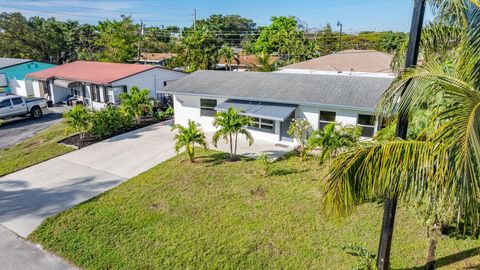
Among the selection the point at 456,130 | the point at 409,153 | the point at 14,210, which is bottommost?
the point at 14,210

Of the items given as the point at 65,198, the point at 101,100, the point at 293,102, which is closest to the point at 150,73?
the point at 101,100

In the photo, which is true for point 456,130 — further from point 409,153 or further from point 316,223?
point 316,223

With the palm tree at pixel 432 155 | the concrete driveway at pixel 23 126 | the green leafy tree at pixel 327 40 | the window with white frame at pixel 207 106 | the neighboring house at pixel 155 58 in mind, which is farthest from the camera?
the green leafy tree at pixel 327 40

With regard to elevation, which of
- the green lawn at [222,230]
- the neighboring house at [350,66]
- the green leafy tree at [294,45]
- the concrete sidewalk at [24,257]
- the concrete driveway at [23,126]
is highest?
the green leafy tree at [294,45]

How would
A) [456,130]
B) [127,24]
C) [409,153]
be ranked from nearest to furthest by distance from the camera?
[456,130] → [409,153] → [127,24]

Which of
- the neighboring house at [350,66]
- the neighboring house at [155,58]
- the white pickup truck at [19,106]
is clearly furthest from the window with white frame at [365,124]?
the neighboring house at [155,58]

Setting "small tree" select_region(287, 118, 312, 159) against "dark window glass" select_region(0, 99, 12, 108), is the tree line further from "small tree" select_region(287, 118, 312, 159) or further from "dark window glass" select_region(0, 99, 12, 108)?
"dark window glass" select_region(0, 99, 12, 108)

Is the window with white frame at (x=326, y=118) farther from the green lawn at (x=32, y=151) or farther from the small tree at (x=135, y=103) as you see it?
the green lawn at (x=32, y=151)
